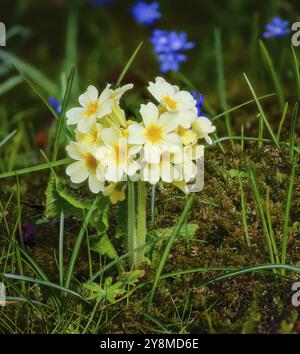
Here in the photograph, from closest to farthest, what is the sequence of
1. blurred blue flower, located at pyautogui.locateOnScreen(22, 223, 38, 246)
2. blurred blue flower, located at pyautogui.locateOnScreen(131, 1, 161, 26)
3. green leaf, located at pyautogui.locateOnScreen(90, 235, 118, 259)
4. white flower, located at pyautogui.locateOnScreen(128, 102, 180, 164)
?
white flower, located at pyautogui.locateOnScreen(128, 102, 180, 164) < green leaf, located at pyautogui.locateOnScreen(90, 235, 118, 259) < blurred blue flower, located at pyautogui.locateOnScreen(22, 223, 38, 246) < blurred blue flower, located at pyautogui.locateOnScreen(131, 1, 161, 26)

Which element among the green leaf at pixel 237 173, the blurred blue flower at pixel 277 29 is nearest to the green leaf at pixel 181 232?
the green leaf at pixel 237 173

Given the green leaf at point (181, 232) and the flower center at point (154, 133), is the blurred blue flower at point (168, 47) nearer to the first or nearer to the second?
the green leaf at point (181, 232)

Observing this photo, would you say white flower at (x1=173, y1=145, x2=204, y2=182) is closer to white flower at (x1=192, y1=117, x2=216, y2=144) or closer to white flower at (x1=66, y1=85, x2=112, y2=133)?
white flower at (x1=192, y1=117, x2=216, y2=144)

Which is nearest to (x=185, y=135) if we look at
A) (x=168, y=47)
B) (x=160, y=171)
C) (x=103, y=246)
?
(x=160, y=171)

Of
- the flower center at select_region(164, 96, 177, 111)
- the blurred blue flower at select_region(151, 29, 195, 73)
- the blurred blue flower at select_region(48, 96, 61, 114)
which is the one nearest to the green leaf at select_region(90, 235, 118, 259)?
the flower center at select_region(164, 96, 177, 111)

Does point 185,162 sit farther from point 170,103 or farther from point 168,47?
point 168,47

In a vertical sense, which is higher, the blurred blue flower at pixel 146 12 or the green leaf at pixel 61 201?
the blurred blue flower at pixel 146 12
